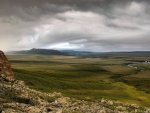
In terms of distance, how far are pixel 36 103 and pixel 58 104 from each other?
12.8ft

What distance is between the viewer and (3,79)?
58.6m

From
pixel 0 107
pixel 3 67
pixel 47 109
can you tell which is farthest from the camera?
pixel 3 67

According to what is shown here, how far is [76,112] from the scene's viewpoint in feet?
143

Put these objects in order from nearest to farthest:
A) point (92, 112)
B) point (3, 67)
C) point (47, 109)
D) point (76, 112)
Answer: point (47, 109) < point (76, 112) < point (92, 112) < point (3, 67)

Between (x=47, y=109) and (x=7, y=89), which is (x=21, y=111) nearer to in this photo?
(x=47, y=109)

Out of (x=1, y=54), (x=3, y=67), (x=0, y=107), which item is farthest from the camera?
(x=1, y=54)

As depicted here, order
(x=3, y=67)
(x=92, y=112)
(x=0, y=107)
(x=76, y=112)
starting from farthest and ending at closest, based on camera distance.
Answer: (x=3, y=67)
(x=92, y=112)
(x=76, y=112)
(x=0, y=107)

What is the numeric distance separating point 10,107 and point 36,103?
298 inches

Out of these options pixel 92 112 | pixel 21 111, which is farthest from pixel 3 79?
pixel 21 111

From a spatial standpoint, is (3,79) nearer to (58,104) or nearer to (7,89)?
(7,89)

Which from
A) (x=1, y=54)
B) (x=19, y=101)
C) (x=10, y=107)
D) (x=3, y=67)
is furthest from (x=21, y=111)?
Result: (x=1, y=54)

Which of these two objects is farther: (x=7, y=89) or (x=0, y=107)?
(x=7, y=89)

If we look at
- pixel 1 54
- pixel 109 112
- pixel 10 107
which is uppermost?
pixel 1 54

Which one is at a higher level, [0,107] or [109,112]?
[0,107]
